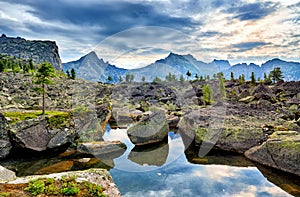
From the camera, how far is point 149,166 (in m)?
22.6

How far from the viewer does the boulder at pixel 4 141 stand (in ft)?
72.2

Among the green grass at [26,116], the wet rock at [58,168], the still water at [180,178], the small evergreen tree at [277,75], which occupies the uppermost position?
the small evergreen tree at [277,75]

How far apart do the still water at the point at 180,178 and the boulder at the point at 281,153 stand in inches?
60.8

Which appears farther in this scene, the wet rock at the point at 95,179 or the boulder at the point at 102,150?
the boulder at the point at 102,150

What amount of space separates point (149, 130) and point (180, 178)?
1022cm

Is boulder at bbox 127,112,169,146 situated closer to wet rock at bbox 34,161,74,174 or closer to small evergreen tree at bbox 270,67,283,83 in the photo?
wet rock at bbox 34,161,74,174

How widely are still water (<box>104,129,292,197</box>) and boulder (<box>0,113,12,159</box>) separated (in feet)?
33.4

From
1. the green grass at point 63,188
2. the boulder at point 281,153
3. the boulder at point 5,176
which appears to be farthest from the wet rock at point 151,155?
the boulder at point 5,176

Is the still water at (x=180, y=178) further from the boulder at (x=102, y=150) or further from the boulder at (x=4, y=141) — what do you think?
the boulder at (x=4, y=141)

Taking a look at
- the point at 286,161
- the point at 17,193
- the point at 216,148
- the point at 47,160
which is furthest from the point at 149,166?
the point at 17,193

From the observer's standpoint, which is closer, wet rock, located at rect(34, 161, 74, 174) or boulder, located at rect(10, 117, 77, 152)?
wet rock, located at rect(34, 161, 74, 174)

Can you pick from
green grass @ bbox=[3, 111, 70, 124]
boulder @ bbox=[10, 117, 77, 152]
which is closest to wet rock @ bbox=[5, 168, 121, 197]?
boulder @ bbox=[10, 117, 77, 152]

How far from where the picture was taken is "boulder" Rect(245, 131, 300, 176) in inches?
765

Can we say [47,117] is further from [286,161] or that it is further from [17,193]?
[286,161]
